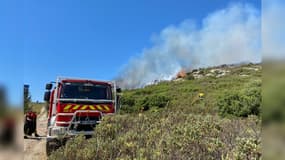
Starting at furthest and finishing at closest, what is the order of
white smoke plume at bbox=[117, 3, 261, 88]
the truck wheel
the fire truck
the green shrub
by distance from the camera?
the green shrub, the fire truck, the truck wheel, white smoke plume at bbox=[117, 3, 261, 88]

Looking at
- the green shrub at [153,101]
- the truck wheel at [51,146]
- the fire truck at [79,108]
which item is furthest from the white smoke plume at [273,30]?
the green shrub at [153,101]

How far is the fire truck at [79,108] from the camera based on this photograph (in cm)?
422

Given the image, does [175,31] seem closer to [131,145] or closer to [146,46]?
[146,46]

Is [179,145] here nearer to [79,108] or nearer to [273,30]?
[273,30]

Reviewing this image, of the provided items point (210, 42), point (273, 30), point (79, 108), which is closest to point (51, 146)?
point (79, 108)

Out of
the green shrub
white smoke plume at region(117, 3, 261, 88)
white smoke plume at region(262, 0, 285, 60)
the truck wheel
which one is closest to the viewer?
white smoke plume at region(262, 0, 285, 60)

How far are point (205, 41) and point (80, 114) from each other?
3.44 metres

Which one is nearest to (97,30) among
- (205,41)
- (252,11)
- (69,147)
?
(205,41)

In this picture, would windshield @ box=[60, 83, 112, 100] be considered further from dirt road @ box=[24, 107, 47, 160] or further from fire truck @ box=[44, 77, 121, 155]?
dirt road @ box=[24, 107, 47, 160]

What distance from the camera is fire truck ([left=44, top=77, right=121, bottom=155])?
4.22 metres

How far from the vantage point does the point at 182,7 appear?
1.46 m

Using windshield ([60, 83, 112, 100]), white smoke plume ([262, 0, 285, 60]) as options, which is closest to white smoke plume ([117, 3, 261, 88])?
white smoke plume ([262, 0, 285, 60])

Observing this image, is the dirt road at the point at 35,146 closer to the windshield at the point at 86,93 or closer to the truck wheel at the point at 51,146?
the truck wheel at the point at 51,146

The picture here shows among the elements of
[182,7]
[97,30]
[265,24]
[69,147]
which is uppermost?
[182,7]
